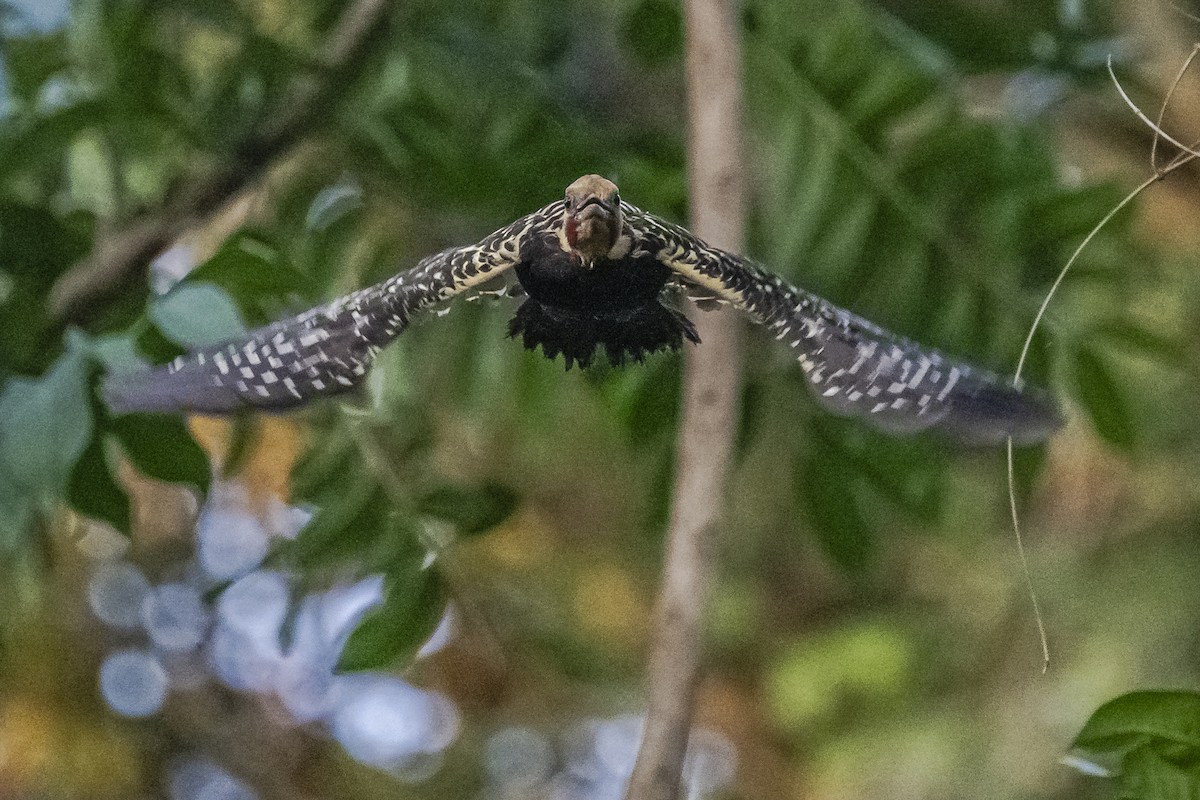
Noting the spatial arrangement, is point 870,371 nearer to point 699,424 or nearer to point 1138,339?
point 699,424

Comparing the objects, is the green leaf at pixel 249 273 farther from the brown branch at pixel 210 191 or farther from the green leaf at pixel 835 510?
the green leaf at pixel 835 510

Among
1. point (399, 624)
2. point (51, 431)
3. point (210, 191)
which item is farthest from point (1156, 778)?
point (210, 191)

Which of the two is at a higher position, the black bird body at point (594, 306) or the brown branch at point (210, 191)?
the brown branch at point (210, 191)

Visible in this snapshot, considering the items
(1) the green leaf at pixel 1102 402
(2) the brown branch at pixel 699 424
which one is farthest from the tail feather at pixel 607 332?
(1) the green leaf at pixel 1102 402

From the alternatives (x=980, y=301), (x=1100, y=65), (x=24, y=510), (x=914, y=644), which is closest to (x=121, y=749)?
(x=914, y=644)

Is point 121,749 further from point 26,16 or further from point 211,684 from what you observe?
point 26,16

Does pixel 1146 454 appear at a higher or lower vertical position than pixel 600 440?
lower
